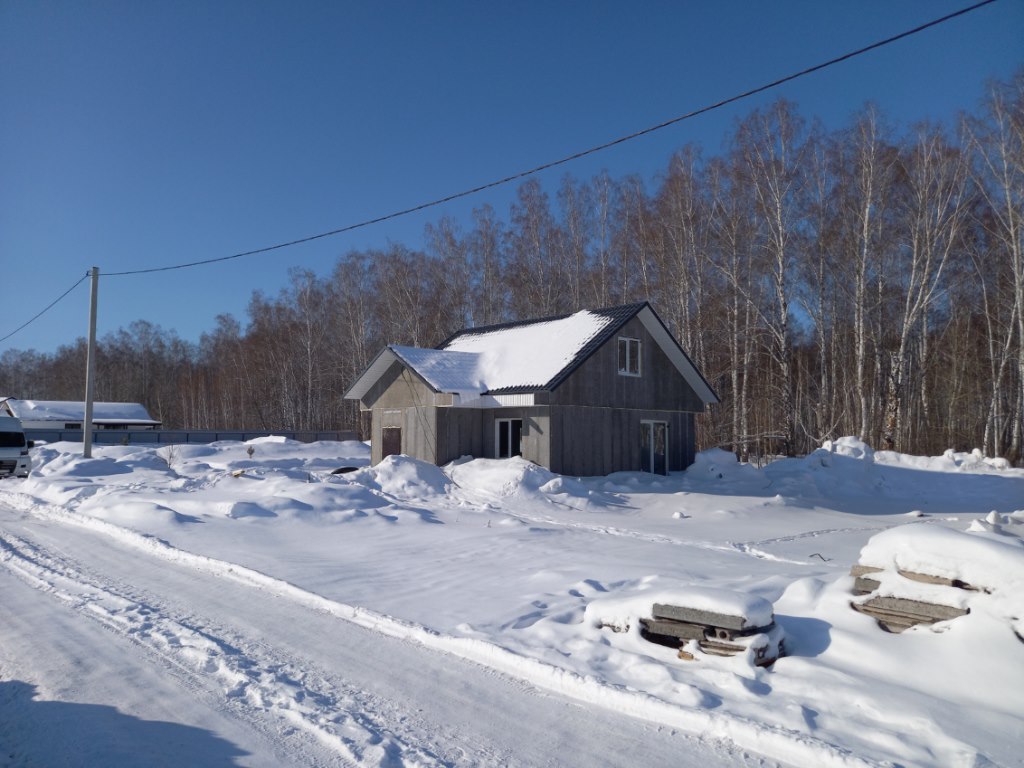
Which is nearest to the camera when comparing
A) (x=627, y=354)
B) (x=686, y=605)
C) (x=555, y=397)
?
(x=686, y=605)

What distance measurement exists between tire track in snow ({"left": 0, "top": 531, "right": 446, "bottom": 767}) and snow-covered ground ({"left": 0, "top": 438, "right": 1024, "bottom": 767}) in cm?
3

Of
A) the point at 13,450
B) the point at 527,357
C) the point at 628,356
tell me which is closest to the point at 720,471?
the point at 628,356

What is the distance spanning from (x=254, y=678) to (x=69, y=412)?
6462cm

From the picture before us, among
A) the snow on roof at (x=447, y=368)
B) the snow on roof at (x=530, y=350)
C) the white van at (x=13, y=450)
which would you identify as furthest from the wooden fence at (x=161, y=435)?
the snow on roof at (x=447, y=368)

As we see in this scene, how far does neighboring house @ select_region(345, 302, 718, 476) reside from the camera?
2189 centimetres

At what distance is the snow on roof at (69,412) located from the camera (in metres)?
58.9

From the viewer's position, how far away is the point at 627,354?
23.9 m

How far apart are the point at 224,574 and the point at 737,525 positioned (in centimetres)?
1025

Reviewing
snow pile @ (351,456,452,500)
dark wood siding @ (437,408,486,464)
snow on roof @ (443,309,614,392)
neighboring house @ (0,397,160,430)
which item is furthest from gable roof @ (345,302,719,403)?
neighboring house @ (0,397,160,430)

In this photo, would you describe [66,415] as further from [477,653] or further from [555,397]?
[477,653]

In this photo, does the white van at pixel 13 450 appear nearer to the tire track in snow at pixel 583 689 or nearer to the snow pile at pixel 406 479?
the snow pile at pixel 406 479

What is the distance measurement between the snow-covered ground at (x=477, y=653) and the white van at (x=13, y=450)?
12.2m

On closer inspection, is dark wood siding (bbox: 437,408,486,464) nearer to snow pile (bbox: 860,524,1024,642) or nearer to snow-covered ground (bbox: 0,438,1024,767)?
snow-covered ground (bbox: 0,438,1024,767)

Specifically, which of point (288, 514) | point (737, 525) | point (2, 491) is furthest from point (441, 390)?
point (2, 491)
